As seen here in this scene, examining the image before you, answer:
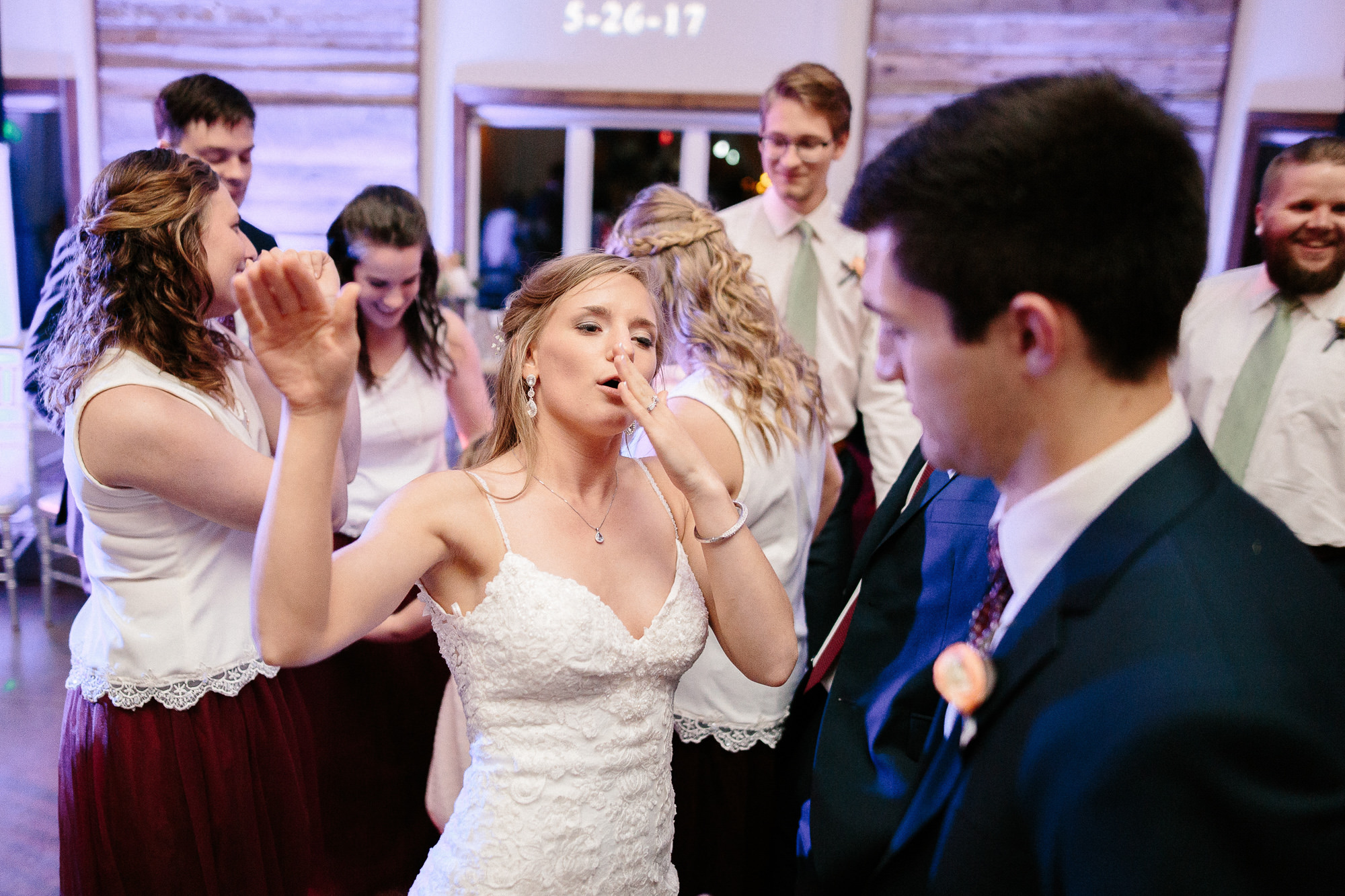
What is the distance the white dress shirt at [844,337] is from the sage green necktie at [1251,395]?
0.91 m

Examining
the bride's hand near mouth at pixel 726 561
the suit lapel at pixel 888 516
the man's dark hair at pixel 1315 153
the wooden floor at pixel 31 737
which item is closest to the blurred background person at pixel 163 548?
the bride's hand near mouth at pixel 726 561

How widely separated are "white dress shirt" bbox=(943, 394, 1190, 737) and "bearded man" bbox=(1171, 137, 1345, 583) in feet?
6.78

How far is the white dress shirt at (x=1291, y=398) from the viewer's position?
8.50 ft

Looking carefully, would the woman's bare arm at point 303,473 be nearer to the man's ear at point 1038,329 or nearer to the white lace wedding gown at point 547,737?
the white lace wedding gown at point 547,737

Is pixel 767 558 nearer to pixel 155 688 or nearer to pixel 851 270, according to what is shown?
pixel 155 688

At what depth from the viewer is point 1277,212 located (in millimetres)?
2709

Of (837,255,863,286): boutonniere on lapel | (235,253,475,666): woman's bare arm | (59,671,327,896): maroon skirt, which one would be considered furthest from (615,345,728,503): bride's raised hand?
(837,255,863,286): boutonniere on lapel

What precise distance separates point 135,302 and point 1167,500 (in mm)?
1658

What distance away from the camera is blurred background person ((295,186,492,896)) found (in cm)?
243

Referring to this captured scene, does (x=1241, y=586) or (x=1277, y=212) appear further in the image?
(x=1277, y=212)

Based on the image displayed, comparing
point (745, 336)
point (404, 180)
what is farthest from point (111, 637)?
point (404, 180)

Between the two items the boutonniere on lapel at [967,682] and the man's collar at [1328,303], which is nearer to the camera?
the boutonniere on lapel at [967,682]

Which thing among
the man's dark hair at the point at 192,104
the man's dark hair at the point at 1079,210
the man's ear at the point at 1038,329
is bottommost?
the man's ear at the point at 1038,329

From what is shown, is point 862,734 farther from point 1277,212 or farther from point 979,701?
point 1277,212
